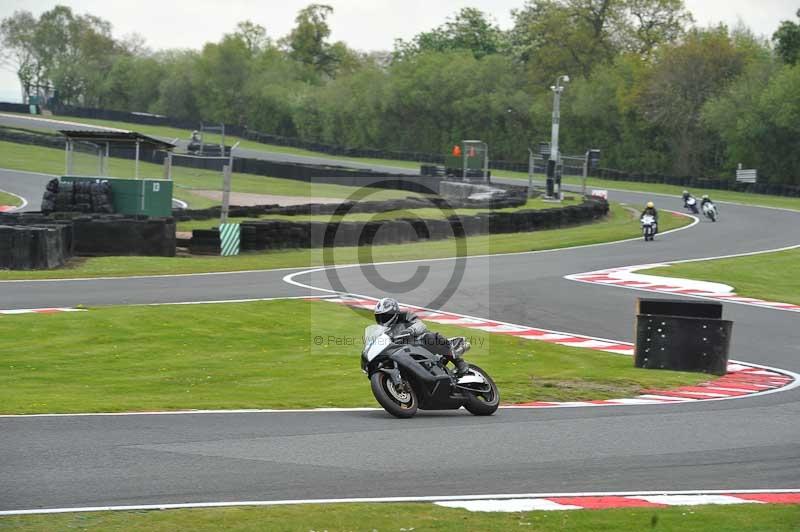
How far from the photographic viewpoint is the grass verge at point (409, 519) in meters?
7.23

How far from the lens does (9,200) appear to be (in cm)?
4491

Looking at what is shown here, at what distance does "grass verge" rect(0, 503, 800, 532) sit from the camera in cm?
723

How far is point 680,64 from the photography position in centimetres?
7812

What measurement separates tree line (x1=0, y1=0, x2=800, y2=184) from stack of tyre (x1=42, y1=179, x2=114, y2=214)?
47.3 meters

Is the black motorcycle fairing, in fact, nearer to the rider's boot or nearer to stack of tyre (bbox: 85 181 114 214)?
the rider's boot

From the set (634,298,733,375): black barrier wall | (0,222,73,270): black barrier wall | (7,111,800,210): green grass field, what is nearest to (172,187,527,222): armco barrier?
(0,222,73,270): black barrier wall

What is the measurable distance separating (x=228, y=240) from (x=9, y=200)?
17.6 meters

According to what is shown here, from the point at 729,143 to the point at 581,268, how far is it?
47485 millimetres

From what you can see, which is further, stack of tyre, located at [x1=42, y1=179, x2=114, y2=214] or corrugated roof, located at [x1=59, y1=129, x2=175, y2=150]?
corrugated roof, located at [x1=59, y1=129, x2=175, y2=150]

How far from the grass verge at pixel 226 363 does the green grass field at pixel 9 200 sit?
26433 millimetres

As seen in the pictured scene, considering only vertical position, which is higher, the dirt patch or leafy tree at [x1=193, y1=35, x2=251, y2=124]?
leafy tree at [x1=193, y1=35, x2=251, y2=124]

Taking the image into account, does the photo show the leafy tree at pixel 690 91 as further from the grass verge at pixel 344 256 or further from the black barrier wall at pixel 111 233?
the black barrier wall at pixel 111 233

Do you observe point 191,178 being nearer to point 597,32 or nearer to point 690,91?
point 690,91

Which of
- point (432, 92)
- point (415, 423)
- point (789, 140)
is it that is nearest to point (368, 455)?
point (415, 423)
